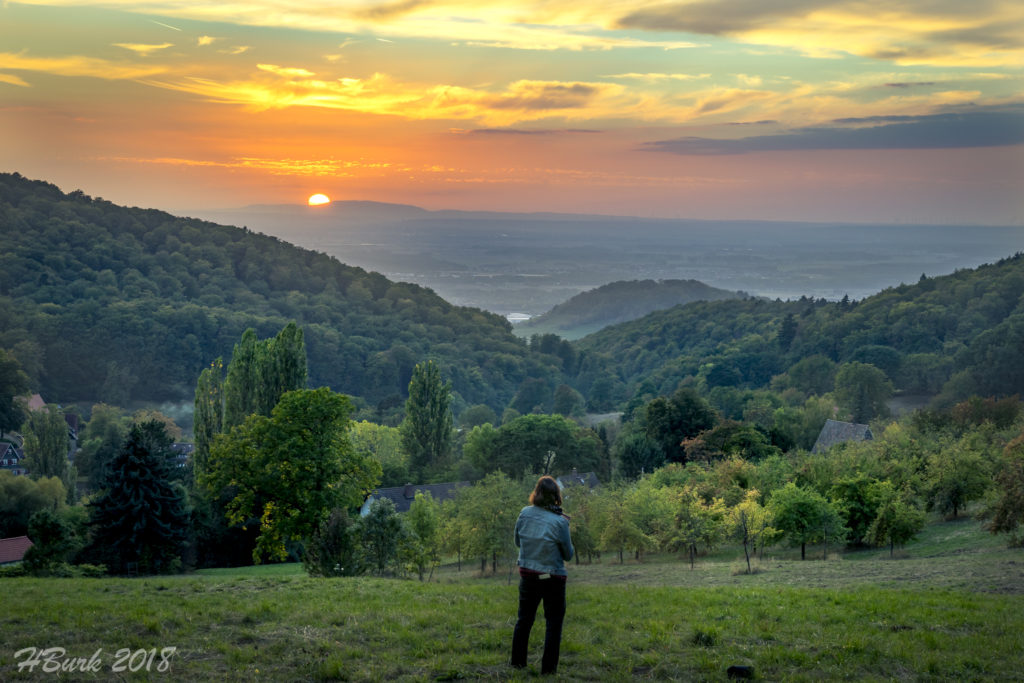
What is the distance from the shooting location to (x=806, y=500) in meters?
26.1

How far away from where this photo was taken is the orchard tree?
7312cm

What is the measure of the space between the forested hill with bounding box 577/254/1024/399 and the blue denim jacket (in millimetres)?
80197

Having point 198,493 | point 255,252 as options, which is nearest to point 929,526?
point 198,493

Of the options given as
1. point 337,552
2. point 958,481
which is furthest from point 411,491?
point 337,552

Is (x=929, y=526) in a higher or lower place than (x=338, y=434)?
lower

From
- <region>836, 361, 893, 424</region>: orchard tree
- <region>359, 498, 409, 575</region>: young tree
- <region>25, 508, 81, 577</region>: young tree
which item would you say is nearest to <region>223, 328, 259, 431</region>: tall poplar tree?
<region>25, 508, 81, 577</region>: young tree

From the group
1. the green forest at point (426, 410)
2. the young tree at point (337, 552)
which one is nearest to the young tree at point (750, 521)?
the green forest at point (426, 410)

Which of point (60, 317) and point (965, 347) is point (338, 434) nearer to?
point (965, 347)

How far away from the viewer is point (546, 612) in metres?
8.09

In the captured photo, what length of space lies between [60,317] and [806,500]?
104595 mm

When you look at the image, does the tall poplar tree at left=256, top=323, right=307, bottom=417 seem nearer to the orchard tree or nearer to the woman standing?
the woman standing

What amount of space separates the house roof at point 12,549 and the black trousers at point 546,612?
31.3 m

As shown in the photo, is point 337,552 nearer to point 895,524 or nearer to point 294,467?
point 294,467

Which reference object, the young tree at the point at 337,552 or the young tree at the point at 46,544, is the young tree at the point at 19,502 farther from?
the young tree at the point at 337,552
